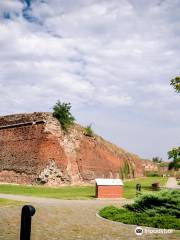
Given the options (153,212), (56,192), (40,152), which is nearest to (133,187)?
(40,152)

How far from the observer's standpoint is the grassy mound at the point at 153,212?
1002cm

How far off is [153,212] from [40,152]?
62.4 feet

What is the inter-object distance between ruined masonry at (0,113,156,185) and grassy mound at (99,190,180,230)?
56.0 ft

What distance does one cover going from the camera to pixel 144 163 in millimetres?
64562

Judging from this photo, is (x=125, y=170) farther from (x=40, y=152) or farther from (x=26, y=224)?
(x=26, y=224)

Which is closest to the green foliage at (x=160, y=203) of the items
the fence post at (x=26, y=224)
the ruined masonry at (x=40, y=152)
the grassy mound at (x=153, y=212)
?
the grassy mound at (x=153, y=212)

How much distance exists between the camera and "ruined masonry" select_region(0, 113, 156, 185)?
1156 inches

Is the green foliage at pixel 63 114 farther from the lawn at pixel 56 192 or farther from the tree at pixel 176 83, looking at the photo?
the tree at pixel 176 83

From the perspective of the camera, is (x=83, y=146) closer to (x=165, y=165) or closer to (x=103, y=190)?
(x=103, y=190)

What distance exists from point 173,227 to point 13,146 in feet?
76.1

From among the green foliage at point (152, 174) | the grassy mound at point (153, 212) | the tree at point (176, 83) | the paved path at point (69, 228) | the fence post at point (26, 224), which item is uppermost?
the tree at point (176, 83)

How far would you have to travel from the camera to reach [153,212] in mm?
11164

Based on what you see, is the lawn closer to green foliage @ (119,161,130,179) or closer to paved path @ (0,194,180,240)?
paved path @ (0,194,180,240)

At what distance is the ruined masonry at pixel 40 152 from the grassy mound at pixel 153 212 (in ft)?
56.0
